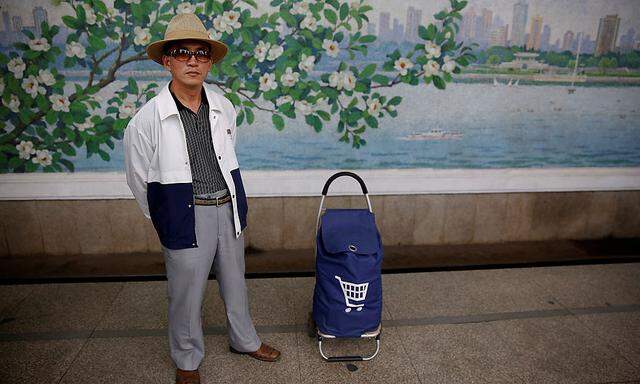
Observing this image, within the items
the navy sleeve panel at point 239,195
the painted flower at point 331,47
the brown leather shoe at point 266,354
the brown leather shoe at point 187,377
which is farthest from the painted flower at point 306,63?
the brown leather shoe at point 187,377

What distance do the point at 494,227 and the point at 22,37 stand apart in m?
5.04

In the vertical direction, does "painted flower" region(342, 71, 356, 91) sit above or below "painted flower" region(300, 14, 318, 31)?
below

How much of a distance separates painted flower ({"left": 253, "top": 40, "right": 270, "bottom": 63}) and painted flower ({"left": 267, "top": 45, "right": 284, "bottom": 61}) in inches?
1.5

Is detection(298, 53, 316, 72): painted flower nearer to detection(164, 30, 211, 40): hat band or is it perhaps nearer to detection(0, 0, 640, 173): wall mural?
detection(0, 0, 640, 173): wall mural

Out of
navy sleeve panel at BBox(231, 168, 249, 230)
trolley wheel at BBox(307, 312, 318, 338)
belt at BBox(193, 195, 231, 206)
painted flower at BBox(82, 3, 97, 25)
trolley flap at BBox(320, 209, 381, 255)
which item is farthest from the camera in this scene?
painted flower at BBox(82, 3, 97, 25)

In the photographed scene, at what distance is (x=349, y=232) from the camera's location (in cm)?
295

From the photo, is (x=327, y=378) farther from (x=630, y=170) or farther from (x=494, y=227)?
(x=630, y=170)

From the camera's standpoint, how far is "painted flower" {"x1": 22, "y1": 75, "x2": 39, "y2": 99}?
4.05 metres

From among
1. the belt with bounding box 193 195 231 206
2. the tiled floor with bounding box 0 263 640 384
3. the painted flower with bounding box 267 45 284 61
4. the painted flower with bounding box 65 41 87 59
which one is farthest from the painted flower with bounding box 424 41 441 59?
the painted flower with bounding box 65 41 87 59

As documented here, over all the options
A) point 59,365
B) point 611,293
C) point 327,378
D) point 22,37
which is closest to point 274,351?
point 327,378

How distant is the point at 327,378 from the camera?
2869 mm

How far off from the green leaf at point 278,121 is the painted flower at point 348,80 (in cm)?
71

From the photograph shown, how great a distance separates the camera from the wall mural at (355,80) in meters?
4.03

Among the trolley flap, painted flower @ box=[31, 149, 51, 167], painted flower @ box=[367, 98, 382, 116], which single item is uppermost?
Answer: painted flower @ box=[367, 98, 382, 116]
